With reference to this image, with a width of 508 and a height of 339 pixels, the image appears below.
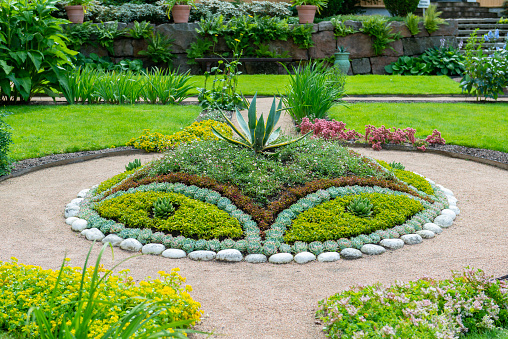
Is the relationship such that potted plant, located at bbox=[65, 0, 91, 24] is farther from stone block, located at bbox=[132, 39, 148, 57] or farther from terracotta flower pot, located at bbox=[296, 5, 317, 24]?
terracotta flower pot, located at bbox=[296, 5, 317, 24]

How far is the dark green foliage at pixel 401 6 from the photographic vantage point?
683 inches

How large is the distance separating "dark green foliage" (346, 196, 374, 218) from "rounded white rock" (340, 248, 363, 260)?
22.5 inches

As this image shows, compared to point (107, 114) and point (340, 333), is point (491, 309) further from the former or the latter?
point (107, 114)

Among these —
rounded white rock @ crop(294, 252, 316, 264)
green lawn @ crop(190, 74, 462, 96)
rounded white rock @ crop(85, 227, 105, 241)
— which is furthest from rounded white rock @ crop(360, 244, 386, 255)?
green lawn @ crop(190, 74, 462, 96)

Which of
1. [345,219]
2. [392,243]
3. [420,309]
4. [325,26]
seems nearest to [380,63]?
[325,26]

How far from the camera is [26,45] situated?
30.8 feet

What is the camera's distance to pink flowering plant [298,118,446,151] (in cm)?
699

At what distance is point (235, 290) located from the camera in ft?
10.6

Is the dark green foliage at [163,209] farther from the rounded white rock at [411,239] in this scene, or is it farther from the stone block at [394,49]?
the stone block at [394,49]

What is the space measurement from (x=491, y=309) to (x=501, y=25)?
18.1 meters

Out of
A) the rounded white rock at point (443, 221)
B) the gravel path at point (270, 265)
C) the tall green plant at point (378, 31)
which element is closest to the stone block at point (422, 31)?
the tall green plant at point (378, 31)

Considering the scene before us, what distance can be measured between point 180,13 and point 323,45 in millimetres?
4650

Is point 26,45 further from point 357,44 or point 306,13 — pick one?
point 357,44

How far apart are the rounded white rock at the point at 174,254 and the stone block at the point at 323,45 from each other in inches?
498
